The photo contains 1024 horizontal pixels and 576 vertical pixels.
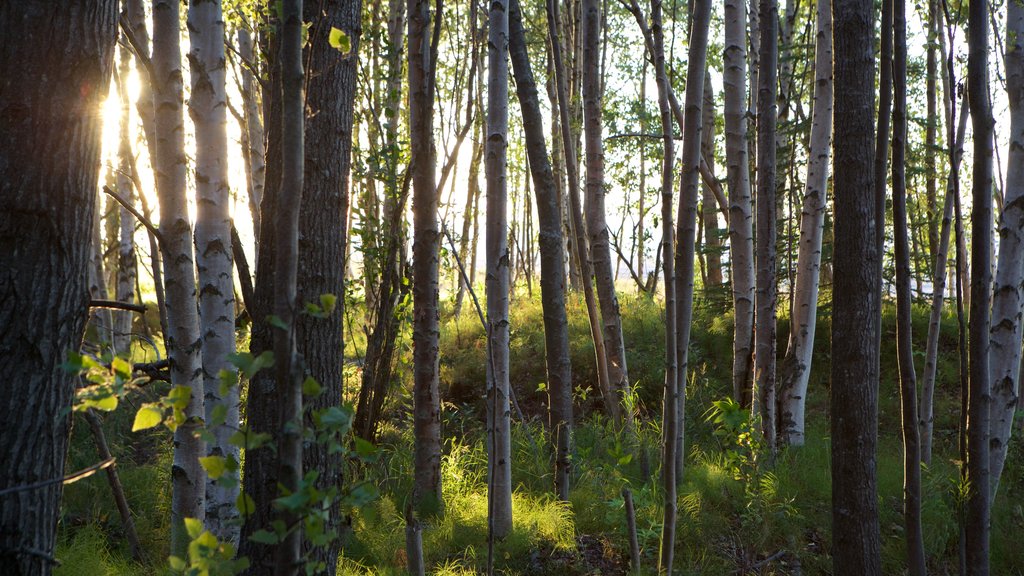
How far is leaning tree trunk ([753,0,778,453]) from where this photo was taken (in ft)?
18.8

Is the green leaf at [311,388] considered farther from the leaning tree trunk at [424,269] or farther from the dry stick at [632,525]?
the leaning tree trunk at [424,269]

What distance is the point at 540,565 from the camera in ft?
13.6

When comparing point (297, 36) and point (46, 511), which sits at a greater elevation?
point (297, 36)

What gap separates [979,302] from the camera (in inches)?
160

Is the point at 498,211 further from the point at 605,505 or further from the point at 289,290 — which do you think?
the point at 289,290

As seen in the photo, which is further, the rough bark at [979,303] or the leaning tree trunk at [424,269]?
the leaning tree trunk at [424,269]

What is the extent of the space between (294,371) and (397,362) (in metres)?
4.80

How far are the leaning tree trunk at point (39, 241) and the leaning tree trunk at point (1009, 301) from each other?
222 inches

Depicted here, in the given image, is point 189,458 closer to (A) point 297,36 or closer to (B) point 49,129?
(B) point 49,129

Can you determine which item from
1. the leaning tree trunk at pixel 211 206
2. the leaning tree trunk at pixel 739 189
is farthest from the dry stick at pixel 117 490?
the leaning tree trunk at pixel 739 189

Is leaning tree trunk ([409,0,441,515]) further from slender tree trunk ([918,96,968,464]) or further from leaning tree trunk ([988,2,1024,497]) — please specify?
leaning tree trunk ([988,2,1024,497])

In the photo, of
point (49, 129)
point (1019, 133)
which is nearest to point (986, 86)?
point (1019, 133)

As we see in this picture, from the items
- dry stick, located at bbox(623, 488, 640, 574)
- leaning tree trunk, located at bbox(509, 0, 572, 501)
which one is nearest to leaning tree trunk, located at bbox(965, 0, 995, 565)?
dry stick, located at bbox(623, 488, 640, 574)

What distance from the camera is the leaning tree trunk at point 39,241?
174 centimetres
